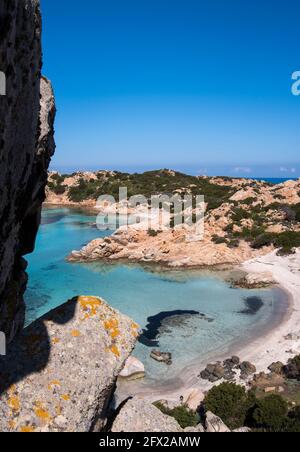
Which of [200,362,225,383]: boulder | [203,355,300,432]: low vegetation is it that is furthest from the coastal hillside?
[203,355,300,432]: low vegetation

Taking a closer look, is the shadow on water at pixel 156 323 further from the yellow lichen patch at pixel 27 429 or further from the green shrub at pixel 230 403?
the yellow lichen patch at pixel 27 429

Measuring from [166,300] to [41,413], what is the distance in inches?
750

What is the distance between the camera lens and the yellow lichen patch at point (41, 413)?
18.0ft

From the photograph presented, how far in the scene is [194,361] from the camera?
54.3 feet

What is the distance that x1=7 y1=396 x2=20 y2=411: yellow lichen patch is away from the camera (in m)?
5.45

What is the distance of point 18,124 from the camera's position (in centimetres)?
541

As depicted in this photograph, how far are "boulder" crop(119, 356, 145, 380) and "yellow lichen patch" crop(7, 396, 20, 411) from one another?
9.94 meters

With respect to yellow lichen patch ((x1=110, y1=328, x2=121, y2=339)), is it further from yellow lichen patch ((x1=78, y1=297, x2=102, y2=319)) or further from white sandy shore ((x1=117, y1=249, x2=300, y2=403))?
white sandy shore ((x1=117, y1=249, x2=300, y2=403))

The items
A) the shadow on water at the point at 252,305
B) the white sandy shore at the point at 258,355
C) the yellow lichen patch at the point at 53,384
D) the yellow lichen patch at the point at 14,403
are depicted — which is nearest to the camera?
the yellow lichen patch at the point at 14,403

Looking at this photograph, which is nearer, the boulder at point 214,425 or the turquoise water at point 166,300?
the boulder at point 214,425

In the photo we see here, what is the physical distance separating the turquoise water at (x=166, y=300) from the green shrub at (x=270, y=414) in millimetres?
5166

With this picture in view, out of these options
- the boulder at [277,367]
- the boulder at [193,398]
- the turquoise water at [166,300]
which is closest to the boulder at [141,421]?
the boulder at [193,398]
